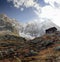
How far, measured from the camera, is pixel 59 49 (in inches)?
2731

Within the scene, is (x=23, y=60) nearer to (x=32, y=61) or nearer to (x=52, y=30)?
(x=32, y=61)

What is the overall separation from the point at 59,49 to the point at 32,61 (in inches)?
564

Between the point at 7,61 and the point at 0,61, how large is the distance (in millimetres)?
3082

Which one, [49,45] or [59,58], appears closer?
[59,58]

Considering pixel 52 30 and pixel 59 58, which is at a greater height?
pixel 52 30

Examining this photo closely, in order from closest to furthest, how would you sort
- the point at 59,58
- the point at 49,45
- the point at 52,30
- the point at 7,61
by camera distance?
1. the point at 59,58
2. the point at 7,61
3. the point at 49,45
4. the point at 52,30

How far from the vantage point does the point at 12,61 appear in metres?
62.7

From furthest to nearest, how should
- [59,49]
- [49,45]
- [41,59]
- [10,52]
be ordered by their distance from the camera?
[49,45], [10,52], [59,49], [41,59]

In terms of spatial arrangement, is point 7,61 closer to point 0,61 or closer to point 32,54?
point 0,61

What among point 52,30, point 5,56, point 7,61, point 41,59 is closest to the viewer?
point 41,59

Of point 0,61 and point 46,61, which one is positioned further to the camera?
point 0,61

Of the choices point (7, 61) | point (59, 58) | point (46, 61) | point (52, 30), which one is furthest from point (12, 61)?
point (52, 30)

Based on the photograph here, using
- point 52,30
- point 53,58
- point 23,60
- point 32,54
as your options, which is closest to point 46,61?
point 53,58

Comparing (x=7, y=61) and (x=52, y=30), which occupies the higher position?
(x=52, y=30)
